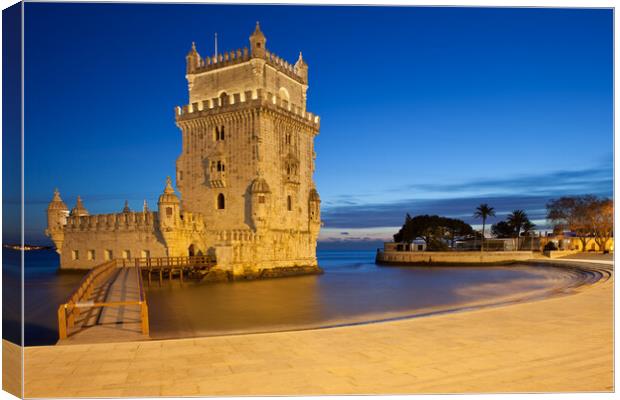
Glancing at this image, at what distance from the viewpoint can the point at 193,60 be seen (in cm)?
3931

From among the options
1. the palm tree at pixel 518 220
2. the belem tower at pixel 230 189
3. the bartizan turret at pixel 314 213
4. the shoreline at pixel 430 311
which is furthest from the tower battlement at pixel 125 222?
the palm tree at pixel 518 220

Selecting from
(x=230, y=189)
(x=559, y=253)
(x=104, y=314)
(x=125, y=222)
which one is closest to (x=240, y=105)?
(x=230, y=189)

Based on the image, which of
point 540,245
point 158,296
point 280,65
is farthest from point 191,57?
point 540,245

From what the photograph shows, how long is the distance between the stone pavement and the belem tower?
81.1 ft

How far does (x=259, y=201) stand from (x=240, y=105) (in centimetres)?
682

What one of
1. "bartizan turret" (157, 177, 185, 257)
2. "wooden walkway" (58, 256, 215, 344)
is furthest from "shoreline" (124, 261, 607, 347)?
"bartizan turret" (157, 177, 185, 257)

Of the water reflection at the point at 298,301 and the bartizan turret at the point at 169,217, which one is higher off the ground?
the bartizan turret at the point at 169,217

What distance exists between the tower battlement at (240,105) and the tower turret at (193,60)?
2959mm

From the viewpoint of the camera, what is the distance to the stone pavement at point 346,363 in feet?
22.9

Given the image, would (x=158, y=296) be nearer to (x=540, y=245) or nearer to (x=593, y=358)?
(x=593, y=358)

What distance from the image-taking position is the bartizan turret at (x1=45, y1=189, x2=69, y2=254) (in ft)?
132

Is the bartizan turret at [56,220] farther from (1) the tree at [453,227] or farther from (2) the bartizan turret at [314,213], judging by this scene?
(1) the tree at [453,227]

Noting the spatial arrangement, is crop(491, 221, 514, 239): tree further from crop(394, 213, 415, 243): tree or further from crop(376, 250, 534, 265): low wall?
crop(376, 250, 534, 265): low wall

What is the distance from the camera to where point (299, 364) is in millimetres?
8016
